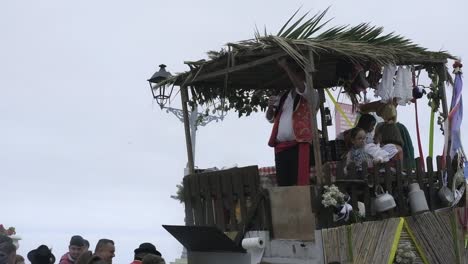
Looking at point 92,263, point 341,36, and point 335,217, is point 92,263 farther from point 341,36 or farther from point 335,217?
point 341,36

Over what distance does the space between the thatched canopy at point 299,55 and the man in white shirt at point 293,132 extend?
0.31m

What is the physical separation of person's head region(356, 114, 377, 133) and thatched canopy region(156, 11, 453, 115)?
712 mm

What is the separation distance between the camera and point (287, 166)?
26.9 ft

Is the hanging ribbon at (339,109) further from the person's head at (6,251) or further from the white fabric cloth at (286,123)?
the person's head at (6,251)

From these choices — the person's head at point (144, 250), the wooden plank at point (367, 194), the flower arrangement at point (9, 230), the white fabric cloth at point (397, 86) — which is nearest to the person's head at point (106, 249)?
the person's head at point (144, 250)

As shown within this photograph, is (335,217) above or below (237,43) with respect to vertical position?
below

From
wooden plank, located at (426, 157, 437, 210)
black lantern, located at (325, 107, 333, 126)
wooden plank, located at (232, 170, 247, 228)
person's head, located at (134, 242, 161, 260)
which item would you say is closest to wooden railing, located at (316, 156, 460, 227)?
wooden plank, located at (426, 157, 437, 210)

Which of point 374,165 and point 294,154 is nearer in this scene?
point 374,165

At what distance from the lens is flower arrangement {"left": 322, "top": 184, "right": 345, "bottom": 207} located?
6801 mm

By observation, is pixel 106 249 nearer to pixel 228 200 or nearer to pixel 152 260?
pixel 152 260

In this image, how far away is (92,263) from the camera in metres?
5.07

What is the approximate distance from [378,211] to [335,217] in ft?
2.01

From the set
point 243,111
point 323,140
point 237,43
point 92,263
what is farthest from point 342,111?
point 92,263

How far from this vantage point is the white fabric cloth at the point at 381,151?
7629mm
